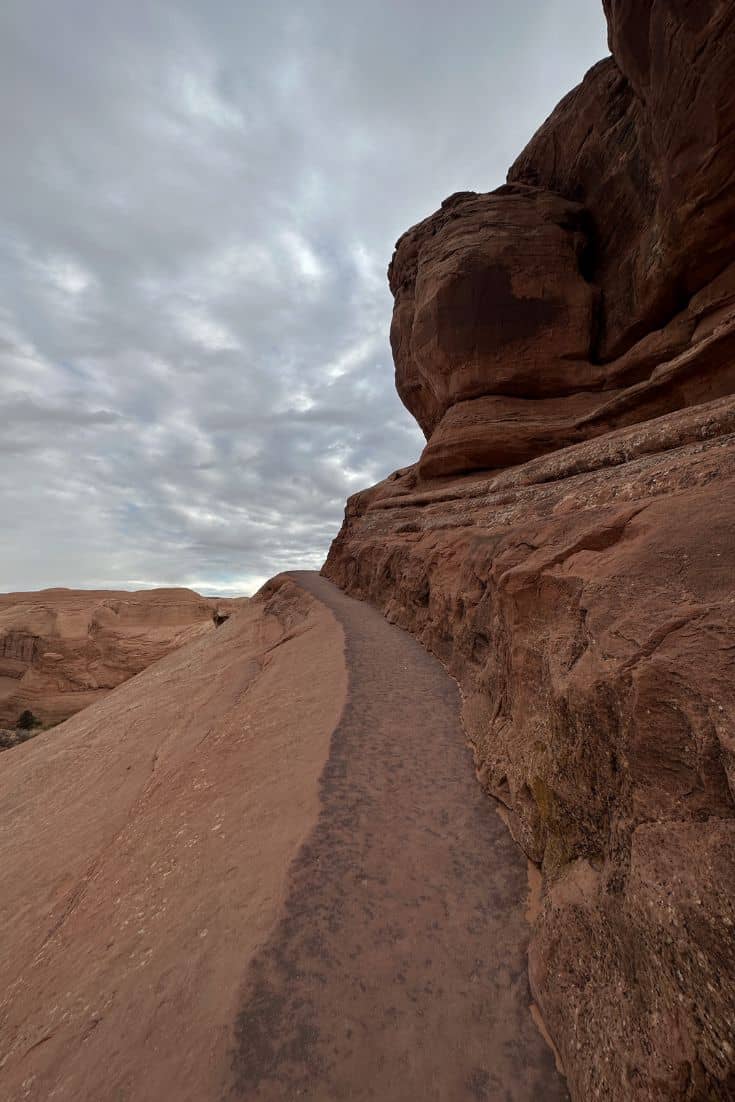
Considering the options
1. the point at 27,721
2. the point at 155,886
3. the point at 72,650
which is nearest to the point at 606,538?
the point at 155,886

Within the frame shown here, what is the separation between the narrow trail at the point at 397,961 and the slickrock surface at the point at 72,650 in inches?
1015

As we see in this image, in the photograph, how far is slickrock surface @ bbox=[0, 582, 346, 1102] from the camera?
2160 millimetres

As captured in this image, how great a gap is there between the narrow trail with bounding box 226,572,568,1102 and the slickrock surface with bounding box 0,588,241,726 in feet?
84.6

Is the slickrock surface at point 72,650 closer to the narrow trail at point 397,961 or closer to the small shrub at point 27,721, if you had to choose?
the small shrub at point 27,721

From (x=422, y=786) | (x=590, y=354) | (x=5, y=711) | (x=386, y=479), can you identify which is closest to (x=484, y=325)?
(x=590, y=354)

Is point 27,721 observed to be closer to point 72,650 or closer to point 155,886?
point 72,650

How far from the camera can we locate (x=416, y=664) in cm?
714

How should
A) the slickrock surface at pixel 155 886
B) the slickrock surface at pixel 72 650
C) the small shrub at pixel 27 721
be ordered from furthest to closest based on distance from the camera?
the slickrock surface at pixel 72 650 → the small shrub at pixel 27 721 → the slickrock surface at pixel 155 886

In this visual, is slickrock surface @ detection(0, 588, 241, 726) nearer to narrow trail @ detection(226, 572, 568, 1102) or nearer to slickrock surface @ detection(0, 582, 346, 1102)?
slickrock surface @ detection(0, 582, 346, 1102)

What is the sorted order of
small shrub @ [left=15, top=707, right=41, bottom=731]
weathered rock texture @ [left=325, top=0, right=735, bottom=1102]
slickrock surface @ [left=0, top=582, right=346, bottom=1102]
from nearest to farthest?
weathered rock texture @ [left=325, top=0, right=735, bottom=1102] → slickrock surface @ [left=0, top=582, right=346, bottom=1102] → small shrub @ [left=15, top=707, right=41, bottom=731]

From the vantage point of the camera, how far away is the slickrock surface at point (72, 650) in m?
27.1

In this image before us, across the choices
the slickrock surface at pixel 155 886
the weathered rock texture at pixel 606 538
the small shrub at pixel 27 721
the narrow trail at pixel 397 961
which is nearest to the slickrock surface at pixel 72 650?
the small shrub at pixel 27 721

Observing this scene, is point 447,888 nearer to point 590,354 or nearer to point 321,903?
point 321,903

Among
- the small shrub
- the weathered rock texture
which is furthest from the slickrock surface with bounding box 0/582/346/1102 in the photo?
the small shrub
